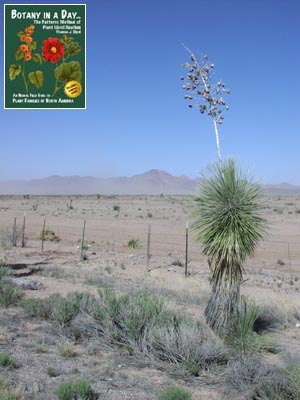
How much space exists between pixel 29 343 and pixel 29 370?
1579 millimetres

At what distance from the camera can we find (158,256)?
1087 inches

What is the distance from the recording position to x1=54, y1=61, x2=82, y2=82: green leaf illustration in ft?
44.6

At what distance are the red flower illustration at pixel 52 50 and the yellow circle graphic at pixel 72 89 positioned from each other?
0.75 m

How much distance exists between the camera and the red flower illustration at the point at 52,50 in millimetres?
13156

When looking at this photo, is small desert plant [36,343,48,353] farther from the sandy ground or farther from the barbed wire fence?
the barbed wire fence

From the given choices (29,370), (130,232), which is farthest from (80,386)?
(130,232)

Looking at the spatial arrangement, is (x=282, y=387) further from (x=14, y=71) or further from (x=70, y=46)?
(x=14, y=71)

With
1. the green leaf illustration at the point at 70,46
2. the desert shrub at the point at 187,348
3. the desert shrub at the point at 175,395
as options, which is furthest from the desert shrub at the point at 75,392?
the green leaf illustration at the point at 70,46

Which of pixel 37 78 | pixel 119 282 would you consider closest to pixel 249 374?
pixel 37 78

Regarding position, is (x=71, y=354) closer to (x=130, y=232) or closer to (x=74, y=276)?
(x=74, y=276)

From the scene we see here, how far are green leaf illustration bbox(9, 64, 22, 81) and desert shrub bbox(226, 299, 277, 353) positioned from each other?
26.9ft

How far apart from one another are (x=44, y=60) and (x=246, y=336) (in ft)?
27.4

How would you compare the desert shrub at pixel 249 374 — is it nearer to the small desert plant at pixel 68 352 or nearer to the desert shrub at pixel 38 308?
the small desert plant at pixel 68 352

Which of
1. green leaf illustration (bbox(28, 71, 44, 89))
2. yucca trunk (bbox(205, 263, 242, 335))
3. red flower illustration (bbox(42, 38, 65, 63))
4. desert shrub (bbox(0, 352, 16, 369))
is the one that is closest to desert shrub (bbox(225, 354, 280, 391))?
yucca trunk (bbox(205, 263, 242, 335))
